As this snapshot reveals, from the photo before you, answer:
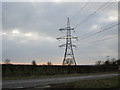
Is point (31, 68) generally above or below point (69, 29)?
below

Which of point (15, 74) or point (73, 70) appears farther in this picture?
point (73, 70)

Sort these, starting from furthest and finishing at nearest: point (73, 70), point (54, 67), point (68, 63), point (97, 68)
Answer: point (97, 68) < point (68, 63) < point (73, 70) < point (54, 67)

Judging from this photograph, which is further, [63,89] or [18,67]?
[18,67]

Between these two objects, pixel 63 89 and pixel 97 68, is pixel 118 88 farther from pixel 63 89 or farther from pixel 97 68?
pixel 97 68

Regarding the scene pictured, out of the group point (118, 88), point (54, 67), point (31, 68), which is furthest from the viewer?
point (54, 67)

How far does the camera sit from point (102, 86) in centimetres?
1538

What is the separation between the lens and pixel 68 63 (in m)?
47.8

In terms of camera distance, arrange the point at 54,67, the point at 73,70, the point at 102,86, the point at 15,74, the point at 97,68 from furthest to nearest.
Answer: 1. the point at 97,68
2. the point at 73,70
3. the point at 54,67
4. the point at 15,74
5. the point at 102,86

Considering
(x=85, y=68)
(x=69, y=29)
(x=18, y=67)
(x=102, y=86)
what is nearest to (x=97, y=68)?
(x=85, y=68)

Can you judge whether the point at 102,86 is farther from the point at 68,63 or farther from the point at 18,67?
the point at 68,63

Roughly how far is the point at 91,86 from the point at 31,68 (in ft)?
74.0

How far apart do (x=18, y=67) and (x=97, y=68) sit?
22047 millimetres

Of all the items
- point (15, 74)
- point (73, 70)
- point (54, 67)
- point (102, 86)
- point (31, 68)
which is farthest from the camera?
point (73, 70)

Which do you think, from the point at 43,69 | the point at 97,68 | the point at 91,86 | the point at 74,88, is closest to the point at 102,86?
the point at 91,86
